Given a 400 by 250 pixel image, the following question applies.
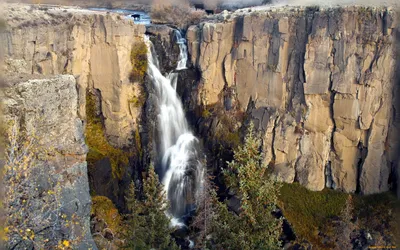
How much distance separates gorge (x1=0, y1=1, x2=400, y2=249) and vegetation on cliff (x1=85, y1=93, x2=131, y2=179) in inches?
3.0

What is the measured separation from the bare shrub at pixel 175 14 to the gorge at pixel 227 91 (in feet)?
5.19

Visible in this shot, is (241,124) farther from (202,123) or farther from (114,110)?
(114,110)

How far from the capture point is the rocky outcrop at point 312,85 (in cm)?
2453

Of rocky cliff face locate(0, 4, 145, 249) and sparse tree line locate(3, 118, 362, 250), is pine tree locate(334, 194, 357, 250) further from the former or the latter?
rocky cliff face locate(0, 4, 145, 249)

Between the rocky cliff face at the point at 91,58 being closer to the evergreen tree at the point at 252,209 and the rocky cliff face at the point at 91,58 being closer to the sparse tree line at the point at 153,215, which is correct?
the sparse tree line at the point at 153,215

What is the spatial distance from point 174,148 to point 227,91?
21.3ft

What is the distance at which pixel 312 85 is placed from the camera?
26.0 metres

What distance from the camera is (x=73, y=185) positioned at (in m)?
12.2

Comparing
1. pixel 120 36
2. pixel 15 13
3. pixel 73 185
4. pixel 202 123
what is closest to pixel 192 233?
pixel 202 123

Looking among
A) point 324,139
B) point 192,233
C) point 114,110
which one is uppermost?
point 114,110

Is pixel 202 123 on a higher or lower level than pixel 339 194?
higher

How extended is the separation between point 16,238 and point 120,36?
20.4 m

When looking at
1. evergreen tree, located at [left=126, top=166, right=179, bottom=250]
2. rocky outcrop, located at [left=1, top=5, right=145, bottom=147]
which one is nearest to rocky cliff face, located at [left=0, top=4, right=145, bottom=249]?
rocky outcrop, located at [left=1, top=5, right=145, bottom=147]

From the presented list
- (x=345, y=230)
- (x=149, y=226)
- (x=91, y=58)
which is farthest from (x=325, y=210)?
(x=91, y=58)
